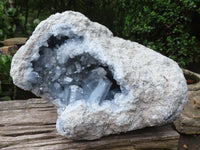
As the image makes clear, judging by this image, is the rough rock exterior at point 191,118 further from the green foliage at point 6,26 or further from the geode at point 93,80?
the green foliage at point 6,26

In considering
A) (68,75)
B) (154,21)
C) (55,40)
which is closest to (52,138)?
(68,75)

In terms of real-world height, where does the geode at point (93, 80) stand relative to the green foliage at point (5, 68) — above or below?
above

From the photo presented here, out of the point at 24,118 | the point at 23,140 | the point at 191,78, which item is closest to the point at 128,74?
the point at 23,140

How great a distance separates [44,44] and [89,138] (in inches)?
26.2

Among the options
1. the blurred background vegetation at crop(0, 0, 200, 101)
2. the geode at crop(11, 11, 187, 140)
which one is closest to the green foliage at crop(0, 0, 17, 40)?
the blurred background vegetation at crop(0, 0, 200, 101)

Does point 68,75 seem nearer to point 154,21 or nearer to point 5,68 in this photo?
point 5,68

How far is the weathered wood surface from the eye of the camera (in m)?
1.32

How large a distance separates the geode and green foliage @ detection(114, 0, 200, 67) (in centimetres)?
146

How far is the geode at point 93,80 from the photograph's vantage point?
1.16m

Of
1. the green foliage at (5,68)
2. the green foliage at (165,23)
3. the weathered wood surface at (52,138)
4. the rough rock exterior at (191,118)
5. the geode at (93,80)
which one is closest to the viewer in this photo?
the geode at (93,80)

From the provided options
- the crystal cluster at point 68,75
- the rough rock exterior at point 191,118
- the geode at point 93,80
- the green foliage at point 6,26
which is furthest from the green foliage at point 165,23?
the green foliage at point 6,26

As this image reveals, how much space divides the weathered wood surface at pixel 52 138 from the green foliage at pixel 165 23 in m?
1.50

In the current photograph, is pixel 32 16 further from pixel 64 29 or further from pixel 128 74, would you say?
pixel 128 74

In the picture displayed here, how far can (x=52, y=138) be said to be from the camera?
1.40m
